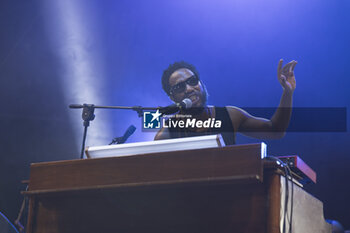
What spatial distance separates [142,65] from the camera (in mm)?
3896

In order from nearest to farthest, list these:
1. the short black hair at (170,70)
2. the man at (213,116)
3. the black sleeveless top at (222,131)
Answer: the man at (213,116)
the black sleeveless top at (222,131)
the short black hair at (170,70)

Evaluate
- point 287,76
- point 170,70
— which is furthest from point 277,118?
point 170,70

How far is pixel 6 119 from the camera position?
12.3 ft

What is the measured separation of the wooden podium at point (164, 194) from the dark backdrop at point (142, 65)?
7.37ft

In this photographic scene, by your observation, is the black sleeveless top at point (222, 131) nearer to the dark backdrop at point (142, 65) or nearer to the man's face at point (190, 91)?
the man's face at point (190, 91)

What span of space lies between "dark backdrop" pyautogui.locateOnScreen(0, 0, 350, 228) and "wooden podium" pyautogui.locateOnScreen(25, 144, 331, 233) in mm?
2247

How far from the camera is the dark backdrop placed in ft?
11.9

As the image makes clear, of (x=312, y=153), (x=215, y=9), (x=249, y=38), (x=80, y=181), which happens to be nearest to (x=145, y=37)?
(x=215, y=9)

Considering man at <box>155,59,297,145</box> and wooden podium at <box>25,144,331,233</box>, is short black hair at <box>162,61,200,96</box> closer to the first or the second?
man at <box>155,59,297,145</box>

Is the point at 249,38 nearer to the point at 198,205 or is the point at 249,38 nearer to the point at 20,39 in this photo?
the point at 20,39

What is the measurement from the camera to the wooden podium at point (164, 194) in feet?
4.24

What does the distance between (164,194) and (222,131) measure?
116 cm

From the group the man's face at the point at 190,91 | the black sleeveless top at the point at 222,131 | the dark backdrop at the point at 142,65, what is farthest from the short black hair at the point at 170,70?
the dark backdrop at the point at 142,65

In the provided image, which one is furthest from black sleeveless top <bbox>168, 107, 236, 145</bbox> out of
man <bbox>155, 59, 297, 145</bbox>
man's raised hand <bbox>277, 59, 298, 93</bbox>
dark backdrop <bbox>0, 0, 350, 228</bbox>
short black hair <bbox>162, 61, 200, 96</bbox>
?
dark backdrop <bbox>0, 0, 350, 228</bbox>
